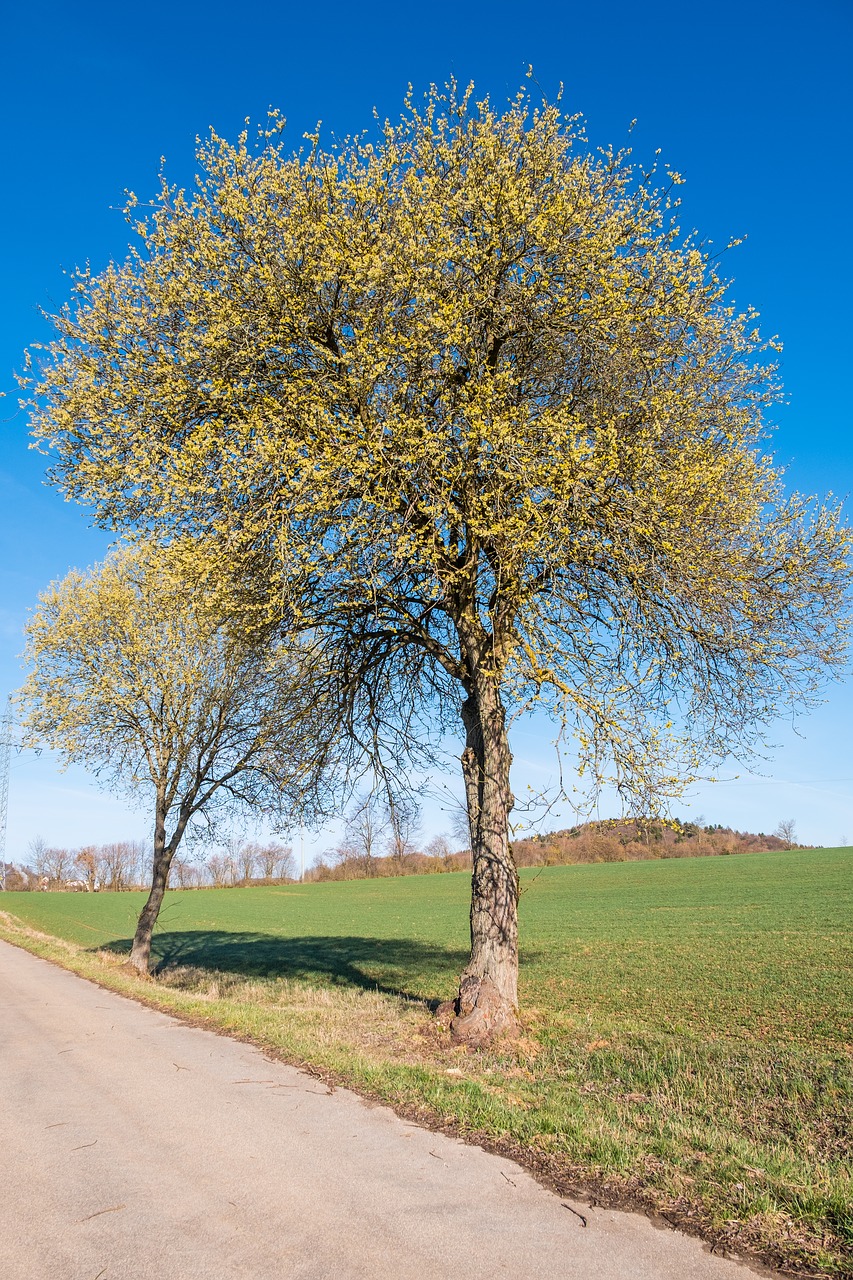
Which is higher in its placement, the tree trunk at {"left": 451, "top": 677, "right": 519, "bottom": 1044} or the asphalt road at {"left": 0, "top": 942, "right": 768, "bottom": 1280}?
the tree trunk at {"left": 451, "top": 677, "right": 519, "bottom": 1044}

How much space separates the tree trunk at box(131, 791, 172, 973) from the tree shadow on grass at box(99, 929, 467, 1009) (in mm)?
→ 2766

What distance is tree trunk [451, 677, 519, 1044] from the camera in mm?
10398

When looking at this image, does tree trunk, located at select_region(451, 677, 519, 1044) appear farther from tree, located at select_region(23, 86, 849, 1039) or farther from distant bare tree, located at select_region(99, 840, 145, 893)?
distant bare tree, located at select_region(99, 840, 145, 893)

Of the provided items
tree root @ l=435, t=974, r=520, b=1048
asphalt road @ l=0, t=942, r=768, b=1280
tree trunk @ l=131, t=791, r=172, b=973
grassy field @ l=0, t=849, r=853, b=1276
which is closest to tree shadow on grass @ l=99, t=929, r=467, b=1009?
grassy field @ l=0, t=849, r=853, b=1276

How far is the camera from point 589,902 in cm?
4753

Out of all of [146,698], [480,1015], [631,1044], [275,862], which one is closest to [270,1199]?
[480,1015]

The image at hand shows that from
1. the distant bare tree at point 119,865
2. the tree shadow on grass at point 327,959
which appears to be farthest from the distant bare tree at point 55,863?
the tree shadow on grass at point 327,959

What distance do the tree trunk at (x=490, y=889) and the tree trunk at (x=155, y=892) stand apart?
13.8 meters

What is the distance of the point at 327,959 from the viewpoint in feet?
84.7

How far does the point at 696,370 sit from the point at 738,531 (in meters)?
2.70

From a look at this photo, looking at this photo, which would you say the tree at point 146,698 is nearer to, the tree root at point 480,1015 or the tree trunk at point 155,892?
the tree trunk at point 155,892

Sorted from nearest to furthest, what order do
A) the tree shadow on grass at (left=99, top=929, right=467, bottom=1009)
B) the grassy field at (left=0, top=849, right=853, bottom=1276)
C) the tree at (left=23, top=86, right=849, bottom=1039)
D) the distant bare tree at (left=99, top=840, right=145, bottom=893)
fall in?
the grassy field at (left=0, top=849, right=853, bottom=1276) → the tree at (left=23, top=86, right=849, bottom=1039) → the tree shadow on grass at (left=99, top=929, right=467, bottom=1009) → the distant bare tree at (left=99, top=840, right=145, bottom=893)

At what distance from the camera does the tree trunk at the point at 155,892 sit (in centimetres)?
2188

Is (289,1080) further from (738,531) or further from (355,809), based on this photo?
(738,531)
